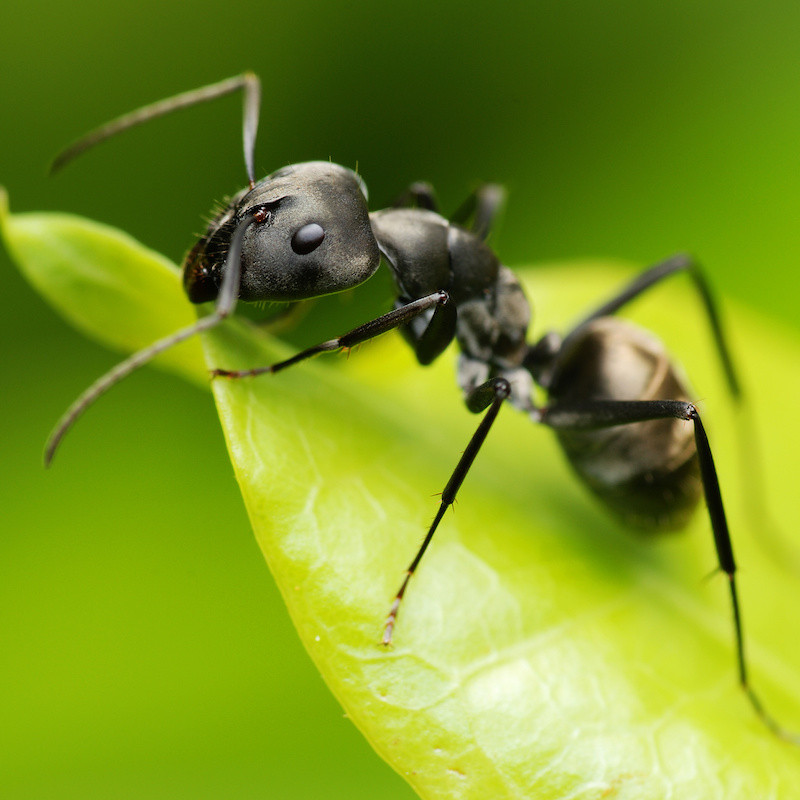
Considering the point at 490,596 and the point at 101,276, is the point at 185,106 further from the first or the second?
the point at 490,596

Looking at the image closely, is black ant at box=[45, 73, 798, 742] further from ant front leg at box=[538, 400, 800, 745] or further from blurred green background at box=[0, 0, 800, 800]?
blurred green background at box=[0, 0, 800, 800]

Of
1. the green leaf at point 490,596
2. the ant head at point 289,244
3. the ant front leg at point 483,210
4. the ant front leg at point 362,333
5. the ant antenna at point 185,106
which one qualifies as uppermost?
the ant antenna at point 185,106

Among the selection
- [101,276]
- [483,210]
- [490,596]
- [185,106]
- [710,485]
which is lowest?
[490,596]

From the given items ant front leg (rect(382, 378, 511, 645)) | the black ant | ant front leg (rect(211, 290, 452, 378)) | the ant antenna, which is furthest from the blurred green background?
ant front leg (rect(211, 290, 452, 378))

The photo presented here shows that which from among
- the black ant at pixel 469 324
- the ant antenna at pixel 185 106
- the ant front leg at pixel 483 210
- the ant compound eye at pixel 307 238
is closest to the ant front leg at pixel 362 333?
the black ant at pixel 469 324

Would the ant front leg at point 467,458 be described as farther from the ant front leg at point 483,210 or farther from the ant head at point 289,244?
the ant front leg at point 483,210

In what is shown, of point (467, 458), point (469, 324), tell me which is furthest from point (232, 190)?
point (467, 458)

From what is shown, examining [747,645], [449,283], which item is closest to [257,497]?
[449,283]
